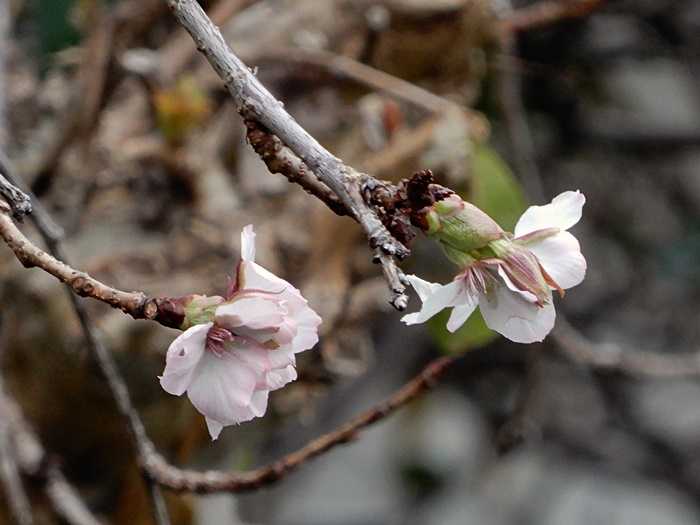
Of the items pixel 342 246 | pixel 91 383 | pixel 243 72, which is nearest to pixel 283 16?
pixel 342 246

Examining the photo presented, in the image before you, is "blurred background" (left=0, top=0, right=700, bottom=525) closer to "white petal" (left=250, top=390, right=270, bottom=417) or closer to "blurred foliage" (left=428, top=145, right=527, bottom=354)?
"blurred foliage" (left=428, top=145, right=527, bottom=354)

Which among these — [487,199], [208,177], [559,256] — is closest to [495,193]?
[487,199]

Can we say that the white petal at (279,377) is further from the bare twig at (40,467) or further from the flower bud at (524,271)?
the bare twig at (40,467)

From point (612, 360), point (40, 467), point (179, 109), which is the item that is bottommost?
point (612, 360)

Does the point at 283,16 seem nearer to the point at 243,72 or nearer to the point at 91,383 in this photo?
the point at 91,383

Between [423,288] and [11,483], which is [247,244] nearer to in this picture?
[423,288]

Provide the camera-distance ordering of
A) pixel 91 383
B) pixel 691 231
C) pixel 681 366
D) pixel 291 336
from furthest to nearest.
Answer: pixel 691 231, pixel 681 366, pixel 91 383, pixel 291 336
